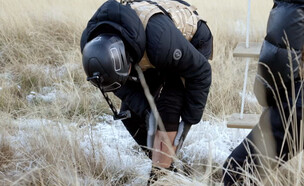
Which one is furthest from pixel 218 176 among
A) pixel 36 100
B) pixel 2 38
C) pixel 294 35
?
pixel 2 38

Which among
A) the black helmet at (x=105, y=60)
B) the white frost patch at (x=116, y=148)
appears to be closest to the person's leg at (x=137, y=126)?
the white frost patch at (x=116, y=148)

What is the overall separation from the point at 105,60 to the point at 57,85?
2.13 metres

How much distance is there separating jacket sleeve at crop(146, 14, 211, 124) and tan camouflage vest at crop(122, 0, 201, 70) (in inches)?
1.5

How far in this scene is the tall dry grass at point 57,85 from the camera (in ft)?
7.07

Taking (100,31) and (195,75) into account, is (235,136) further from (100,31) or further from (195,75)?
(100,31)

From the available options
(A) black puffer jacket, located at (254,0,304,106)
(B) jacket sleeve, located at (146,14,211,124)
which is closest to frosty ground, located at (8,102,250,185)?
(B) jacket sleeve, located at (146,14,211,124)

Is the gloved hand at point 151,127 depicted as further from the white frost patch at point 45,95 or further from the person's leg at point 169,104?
the white frost patch at point 45,95

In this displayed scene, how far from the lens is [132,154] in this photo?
2600mm

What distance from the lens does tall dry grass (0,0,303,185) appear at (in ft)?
7.07

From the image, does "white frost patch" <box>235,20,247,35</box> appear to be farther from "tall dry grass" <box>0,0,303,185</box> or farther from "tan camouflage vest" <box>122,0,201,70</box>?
"tan camouflage vest" <box>122,0,201,70</box>

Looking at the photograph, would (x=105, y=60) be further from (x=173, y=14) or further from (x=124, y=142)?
(x=124, y=142)

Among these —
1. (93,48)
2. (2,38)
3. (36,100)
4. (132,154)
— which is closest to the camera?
(93,48)

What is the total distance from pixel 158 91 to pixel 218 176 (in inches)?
28.1

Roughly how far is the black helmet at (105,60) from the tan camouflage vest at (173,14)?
169 mm
